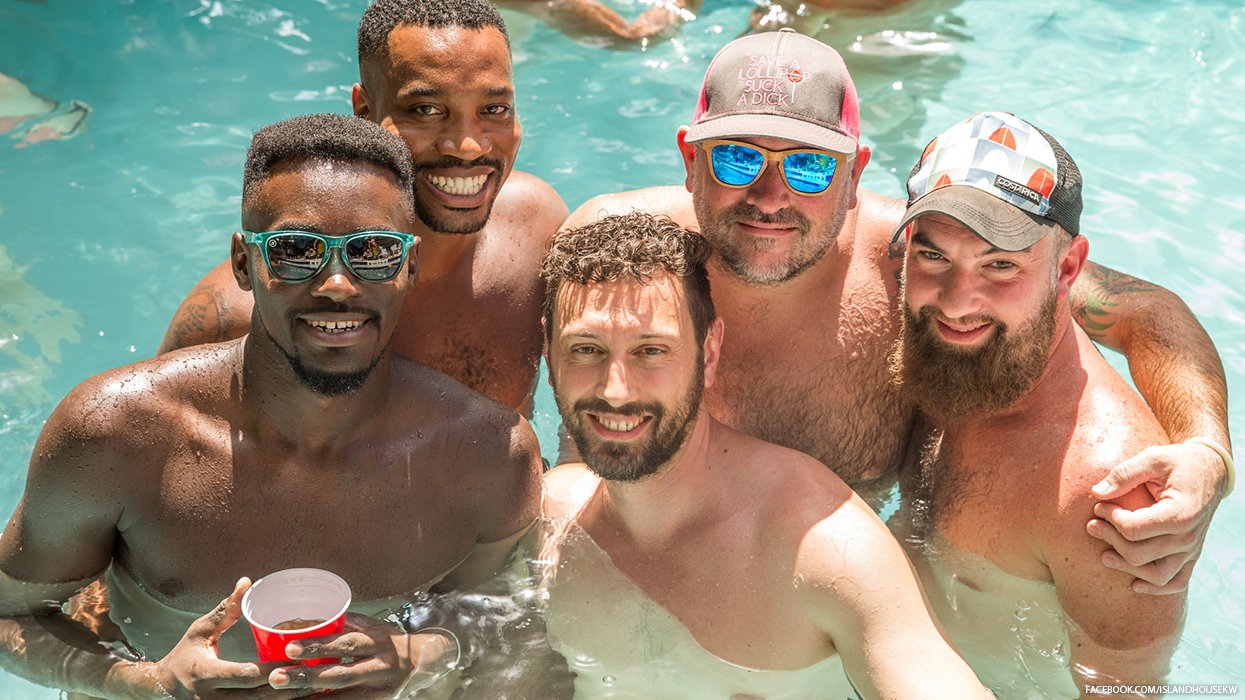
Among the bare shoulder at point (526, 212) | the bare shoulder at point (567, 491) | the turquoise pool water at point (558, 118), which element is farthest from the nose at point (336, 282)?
Answer: the turquoise pool water at point (558, 118)

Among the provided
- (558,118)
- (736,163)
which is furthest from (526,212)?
(558,118)

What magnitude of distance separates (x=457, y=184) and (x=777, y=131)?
106cm

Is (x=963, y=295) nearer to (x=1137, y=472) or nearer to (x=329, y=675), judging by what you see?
(x=1137, y=472)

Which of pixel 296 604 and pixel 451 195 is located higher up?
pixel 451 195

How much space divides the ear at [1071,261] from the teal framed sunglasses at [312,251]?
76.5 inches

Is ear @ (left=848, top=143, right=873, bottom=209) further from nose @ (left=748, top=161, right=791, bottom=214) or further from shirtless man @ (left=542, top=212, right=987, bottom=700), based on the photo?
shirtless man @ (left=542, top=212, right=987, bottom=700)

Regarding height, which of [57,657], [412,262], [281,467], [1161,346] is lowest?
[57,657]

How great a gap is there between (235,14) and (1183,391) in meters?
6.69

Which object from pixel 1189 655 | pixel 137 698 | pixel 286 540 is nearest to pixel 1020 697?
pixel 1189 655

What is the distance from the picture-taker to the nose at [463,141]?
390cm

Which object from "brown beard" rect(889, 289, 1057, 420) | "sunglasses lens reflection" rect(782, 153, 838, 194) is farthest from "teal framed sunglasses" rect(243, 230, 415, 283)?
"brown beard" rect(889, 289, 1057, 420)

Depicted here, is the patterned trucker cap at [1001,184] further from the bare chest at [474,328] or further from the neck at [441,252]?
the neck at [441,252]

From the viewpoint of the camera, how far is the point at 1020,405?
3711 mm

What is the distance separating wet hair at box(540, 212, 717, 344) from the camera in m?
3.35
